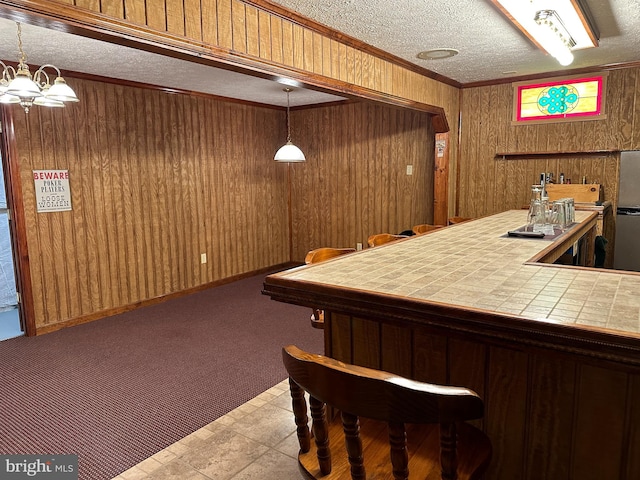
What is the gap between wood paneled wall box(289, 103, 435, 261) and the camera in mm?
5844

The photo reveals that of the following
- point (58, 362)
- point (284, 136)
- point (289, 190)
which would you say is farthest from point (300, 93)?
point (58, 362)

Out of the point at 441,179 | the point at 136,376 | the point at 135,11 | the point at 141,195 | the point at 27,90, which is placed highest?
the point at 135,11

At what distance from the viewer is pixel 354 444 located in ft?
3.24

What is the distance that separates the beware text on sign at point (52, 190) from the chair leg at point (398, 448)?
13.7ft

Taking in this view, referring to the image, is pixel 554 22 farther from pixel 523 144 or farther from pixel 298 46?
pixel 523 144

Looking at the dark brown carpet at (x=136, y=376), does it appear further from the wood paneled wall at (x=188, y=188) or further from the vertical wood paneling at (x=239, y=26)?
the vertical wood paneling at (x=239, y=26)

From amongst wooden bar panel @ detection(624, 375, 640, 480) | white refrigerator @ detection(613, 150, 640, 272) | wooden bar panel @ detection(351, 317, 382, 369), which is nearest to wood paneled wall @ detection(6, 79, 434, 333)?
white refrigerator @ detection(613, 150, 640, 272)

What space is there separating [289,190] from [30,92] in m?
4.37

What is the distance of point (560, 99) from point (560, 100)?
0.01 m

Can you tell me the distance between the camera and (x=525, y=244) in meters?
2.26

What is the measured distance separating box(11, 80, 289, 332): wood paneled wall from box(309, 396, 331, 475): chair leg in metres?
3.88

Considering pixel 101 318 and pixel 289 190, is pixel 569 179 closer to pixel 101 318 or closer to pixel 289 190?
pixel 289 190

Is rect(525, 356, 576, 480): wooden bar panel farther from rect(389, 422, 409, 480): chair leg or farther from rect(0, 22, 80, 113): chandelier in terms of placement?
rect(0, 22, 80, 113): chandelier

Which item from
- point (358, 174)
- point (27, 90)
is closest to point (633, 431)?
point (27, 90)
